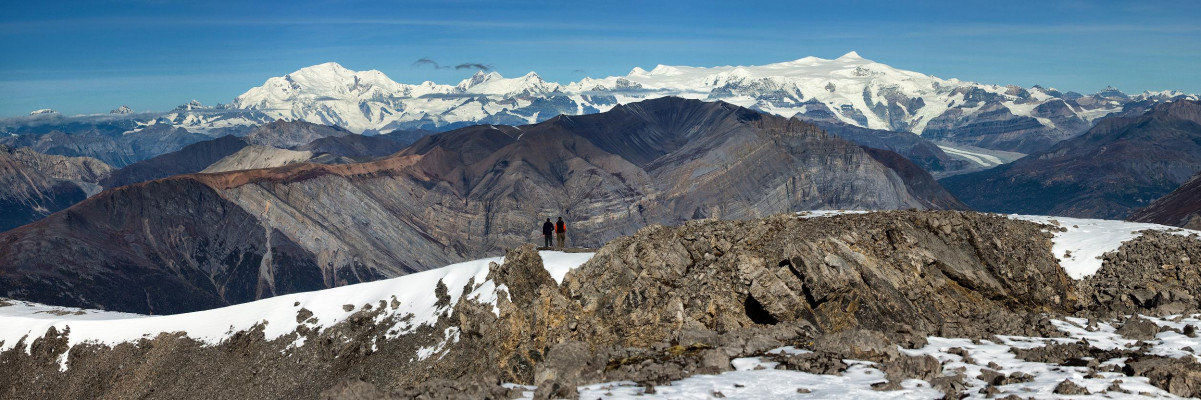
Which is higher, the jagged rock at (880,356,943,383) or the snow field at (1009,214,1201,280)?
the snow field at (1009,214,1201,280)

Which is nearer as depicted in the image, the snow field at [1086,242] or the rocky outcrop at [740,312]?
the rocky outcrop at [740,312]

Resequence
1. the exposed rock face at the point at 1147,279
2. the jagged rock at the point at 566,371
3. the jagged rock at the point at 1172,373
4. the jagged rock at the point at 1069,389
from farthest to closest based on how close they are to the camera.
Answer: the exposed rock face at the point at 1147,279 → the jagged rock at the point at 566,371 → the jagged rock at the point at 1069,389 → the jagged rock at the point at 1172,373

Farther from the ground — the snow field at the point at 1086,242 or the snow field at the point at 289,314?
the snow field at the point at 1086,242

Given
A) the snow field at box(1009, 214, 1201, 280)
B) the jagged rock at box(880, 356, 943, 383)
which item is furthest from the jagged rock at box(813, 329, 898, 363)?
the snow field at box(1009, 214, 1201, 280)

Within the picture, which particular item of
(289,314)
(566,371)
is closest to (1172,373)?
(566,371)

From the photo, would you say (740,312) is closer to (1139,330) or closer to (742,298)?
(742,298)

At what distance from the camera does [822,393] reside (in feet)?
93.2

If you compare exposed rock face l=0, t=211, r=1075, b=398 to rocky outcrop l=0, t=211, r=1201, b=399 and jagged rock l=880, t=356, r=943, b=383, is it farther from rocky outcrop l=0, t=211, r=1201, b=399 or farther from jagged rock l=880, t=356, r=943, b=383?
jagged rock l=880, t=356, r=943, b=383

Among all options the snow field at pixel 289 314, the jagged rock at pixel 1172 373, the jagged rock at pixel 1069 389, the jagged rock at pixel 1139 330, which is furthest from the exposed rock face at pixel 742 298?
the jagged rock at pixel 1172 373

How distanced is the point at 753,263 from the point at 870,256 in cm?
637

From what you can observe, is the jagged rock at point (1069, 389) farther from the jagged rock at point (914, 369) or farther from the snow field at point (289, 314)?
the snow field at point (289, 314)

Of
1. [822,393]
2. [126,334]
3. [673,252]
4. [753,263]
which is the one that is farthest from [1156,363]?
[126,334]

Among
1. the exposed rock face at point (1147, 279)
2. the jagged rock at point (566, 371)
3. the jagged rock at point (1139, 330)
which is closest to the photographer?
the jagged rock at point (566, 371)

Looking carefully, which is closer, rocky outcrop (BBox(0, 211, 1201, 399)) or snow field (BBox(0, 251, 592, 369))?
rocky outcrop (BBox(0, 211, 1201, 399))
